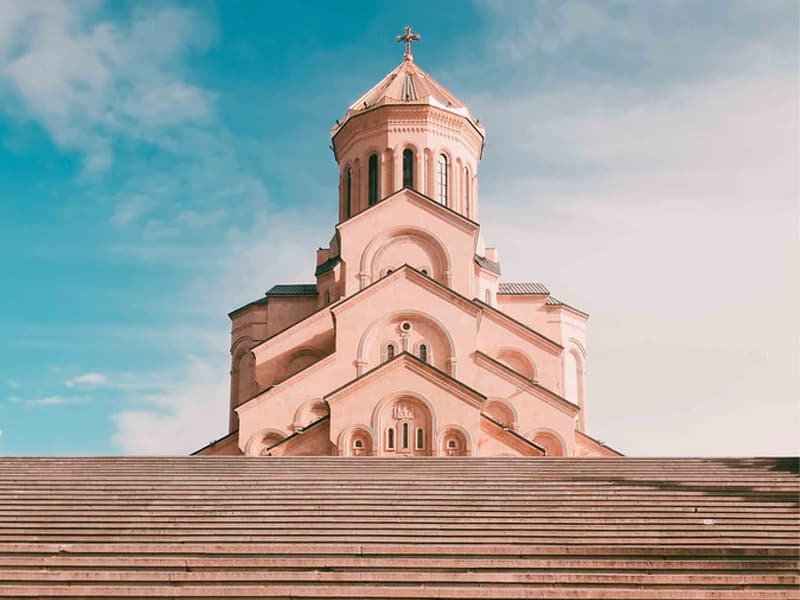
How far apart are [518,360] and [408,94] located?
37.4ft

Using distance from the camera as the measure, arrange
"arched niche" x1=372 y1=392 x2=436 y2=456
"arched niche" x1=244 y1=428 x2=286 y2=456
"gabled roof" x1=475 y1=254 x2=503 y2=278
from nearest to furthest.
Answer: "arched niche" x1=372 y1=392 x2=436 y2=456, "arched niche" x1=244 y1=428 x2=286 y2=456, "gabled roof" x1=475 y1=254 x2=503 y2=278

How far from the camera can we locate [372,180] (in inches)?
1339

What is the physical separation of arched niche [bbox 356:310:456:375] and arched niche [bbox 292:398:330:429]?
4.70 ft

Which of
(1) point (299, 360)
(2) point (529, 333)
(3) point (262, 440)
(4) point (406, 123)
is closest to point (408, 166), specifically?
(4) point (406, 123)

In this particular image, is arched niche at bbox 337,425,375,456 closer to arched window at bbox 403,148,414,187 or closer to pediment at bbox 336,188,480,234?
pediment at bbox 336,188,480,234

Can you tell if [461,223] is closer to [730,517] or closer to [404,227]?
[404,227]

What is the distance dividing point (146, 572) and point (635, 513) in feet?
21.8

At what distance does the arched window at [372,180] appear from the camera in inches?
1328

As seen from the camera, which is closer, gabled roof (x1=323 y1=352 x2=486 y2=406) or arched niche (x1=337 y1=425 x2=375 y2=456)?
arched niche (x1=337 y1=425 x2=375 y2=456)

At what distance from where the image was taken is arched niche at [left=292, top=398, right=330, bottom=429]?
25.3m

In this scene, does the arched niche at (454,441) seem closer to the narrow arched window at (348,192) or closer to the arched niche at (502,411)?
the arched niche at (502,411)

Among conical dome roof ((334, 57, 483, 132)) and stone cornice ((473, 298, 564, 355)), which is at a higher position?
conical dome roof ((334, 57, 483, 132))

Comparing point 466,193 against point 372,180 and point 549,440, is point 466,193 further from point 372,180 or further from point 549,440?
point 549,440

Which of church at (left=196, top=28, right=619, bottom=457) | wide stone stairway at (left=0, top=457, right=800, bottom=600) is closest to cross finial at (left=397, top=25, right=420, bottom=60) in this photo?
church at (left=196, top=28, right=619, bottom=457)
